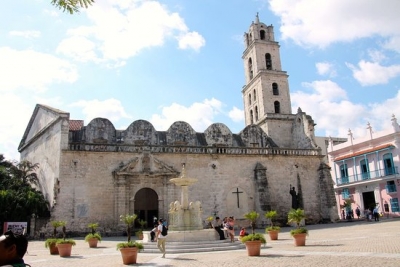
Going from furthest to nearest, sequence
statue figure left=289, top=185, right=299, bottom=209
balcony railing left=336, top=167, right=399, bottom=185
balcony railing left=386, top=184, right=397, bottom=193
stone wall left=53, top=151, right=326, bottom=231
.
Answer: balcony railing left=336, top=167, right=399, bottom=185, balcony railing left=386, top=184, right=397, bottom=193, statue figure left=289, top=185, right=299, bottom=209, stone wall left=53, top=151, right=326, bottom=231

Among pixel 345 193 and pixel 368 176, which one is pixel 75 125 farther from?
pixel 345 193

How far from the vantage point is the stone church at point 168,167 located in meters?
25.2

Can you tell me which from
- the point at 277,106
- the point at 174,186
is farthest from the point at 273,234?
the point at 277,106

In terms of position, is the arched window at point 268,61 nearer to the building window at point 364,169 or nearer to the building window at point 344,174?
the building window at point 344,174

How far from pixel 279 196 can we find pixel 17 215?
19.0 m

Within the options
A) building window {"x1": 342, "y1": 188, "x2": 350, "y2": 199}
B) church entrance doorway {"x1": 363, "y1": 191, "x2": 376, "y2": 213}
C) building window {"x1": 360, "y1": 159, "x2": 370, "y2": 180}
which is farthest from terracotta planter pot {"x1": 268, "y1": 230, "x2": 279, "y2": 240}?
building window {"x1": 342, "y1": 188, "x2": 350, "y2": 199}

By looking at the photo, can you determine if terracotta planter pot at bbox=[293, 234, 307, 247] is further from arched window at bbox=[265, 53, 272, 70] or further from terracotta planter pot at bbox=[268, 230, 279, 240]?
arched window at bbox=[265, 53, 272, 70]

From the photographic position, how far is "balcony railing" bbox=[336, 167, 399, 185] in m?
32.2

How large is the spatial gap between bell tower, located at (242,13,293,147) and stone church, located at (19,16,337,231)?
0.21m

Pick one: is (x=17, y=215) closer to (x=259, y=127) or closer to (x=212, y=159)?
(x=212, y=159)

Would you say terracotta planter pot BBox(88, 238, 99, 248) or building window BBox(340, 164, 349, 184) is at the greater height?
building window BBox(340, 164, 349, 184)

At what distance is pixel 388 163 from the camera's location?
32.8m

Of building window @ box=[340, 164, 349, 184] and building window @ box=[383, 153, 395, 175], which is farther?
building window @ box=[340, 164, 349, 184]

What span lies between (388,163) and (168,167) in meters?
20.0
